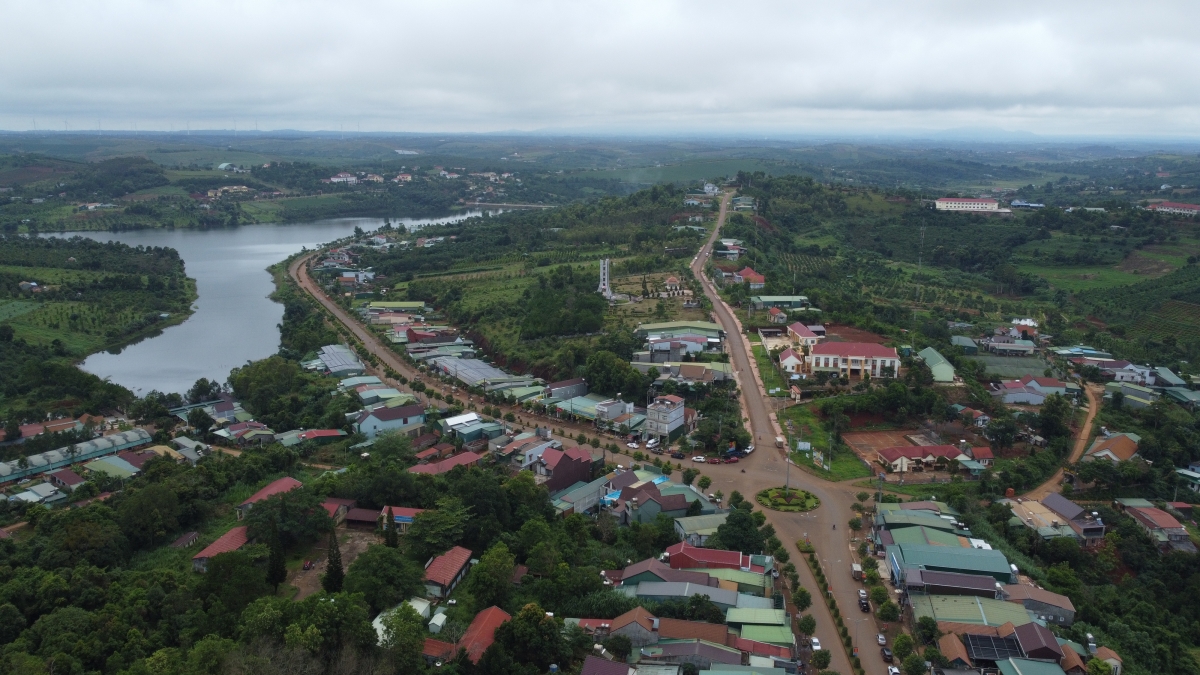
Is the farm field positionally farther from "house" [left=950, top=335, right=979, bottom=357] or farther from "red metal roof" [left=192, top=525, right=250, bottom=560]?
"red metal roof" [left=192, top=525, right=250, bottom=560]

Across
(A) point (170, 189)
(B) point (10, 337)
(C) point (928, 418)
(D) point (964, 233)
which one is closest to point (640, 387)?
(C) point (928, 418)

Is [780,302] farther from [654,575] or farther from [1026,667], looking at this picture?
[1026,667]

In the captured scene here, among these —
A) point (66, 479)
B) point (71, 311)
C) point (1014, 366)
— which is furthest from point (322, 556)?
point (71, 311)

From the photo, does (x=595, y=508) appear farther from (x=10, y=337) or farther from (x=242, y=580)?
(x=10, y=337)

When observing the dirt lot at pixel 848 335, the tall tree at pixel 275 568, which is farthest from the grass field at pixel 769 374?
the tall tree at pixel 275 568

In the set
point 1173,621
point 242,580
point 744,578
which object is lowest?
point 1173,621
